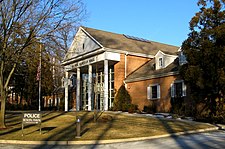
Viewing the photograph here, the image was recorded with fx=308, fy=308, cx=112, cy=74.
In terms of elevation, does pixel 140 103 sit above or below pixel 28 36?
below

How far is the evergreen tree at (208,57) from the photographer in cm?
2053

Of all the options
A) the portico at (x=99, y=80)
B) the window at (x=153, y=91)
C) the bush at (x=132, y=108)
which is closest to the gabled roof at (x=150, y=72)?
the window at (x=153, y=91)

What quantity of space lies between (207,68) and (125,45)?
16.8 meters

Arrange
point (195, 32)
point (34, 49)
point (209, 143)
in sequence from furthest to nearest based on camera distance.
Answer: point (195, 32)
point (34, 49)
point (209, 143)

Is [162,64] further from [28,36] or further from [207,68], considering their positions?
[28,36]

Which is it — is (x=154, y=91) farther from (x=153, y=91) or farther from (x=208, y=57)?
(x=208, y=57)

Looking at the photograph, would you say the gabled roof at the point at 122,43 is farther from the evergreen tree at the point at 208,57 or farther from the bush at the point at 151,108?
the evergreen tree at the point at 208,57

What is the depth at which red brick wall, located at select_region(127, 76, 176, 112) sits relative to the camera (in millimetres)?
29078

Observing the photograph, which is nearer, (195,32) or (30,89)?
(195,32)

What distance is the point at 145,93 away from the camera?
31.9m

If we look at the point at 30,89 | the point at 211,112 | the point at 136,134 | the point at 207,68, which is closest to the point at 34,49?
the point at 136,134

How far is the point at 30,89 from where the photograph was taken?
50.9 metres

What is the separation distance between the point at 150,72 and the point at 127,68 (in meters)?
3.72

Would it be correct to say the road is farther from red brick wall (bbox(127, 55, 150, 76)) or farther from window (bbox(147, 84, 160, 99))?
red brick wall (bbox(127, 55, 150, 76))
